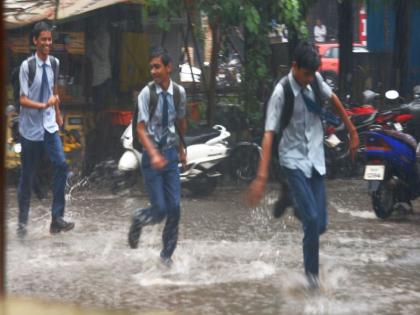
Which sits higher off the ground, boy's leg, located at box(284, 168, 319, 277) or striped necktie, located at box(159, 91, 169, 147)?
striped necktie, located at box(159, 91, 169, 147)

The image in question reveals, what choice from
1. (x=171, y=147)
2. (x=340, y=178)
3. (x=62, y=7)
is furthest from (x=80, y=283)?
(x=340, y=178)

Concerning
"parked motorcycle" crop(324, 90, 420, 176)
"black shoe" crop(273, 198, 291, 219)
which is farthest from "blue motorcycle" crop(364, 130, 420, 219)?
"black shoe" crop(273, 198, 291, 219)

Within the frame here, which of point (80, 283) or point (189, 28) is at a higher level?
point (189, 28)

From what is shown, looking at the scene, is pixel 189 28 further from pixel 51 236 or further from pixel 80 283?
pixel 80 283

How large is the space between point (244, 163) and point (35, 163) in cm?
369

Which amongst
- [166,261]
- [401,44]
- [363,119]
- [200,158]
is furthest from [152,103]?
[401,44]

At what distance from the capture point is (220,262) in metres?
7.39

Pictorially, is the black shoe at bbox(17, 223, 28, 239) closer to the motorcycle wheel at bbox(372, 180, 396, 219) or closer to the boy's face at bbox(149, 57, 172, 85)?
the boy's face at bbox(149, 57, 172, 85)

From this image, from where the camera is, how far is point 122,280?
6715mm

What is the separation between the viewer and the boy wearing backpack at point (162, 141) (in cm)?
692

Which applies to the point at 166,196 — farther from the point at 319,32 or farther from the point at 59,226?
the point at 319,32

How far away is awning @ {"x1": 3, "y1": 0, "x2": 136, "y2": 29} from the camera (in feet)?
36.7

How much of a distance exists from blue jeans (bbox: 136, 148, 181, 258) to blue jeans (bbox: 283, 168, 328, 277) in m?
1.02

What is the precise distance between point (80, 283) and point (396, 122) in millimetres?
5605
